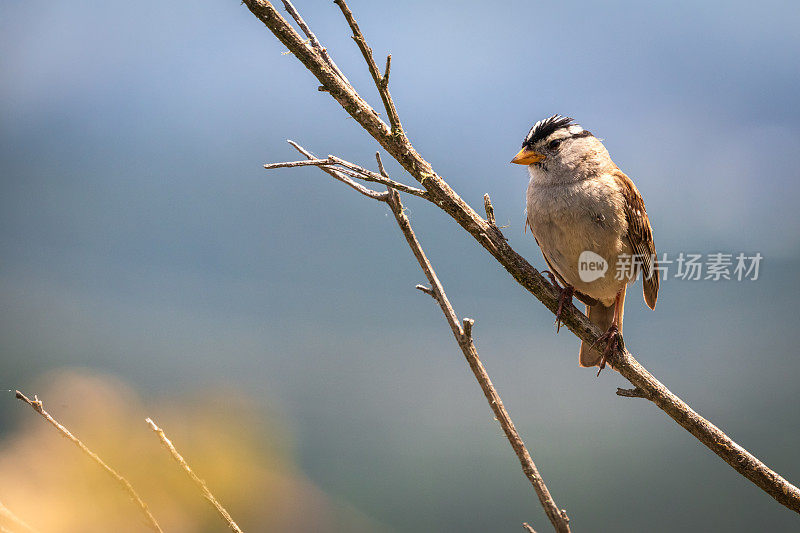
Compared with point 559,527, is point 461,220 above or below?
above

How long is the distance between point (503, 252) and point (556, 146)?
864mm

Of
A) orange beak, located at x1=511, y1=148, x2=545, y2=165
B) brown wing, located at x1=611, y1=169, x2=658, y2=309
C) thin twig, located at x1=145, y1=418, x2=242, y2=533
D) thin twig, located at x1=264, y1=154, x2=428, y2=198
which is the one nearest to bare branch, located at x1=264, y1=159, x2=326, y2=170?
thin twig, located at x1=264, y1=154, x2=428, y2=198

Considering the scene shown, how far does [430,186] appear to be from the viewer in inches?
64.1

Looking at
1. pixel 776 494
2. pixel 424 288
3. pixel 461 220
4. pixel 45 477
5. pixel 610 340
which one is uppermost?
pixel 461 220

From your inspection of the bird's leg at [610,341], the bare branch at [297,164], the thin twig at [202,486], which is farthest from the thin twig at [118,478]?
the bird's leg at [610,341]

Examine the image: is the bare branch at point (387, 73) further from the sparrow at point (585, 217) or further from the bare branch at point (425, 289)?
the sparrow at point (585, 217)

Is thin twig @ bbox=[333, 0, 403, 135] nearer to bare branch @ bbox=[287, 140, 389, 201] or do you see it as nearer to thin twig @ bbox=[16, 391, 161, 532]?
bare branch @ bbox=[287, 140, 389, 201]

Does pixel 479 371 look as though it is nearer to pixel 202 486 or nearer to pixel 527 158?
pixel 202 486

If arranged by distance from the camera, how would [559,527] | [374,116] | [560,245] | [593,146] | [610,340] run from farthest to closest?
[593,146] < [560,245] < [610,340] < [374,116] < [559,527]

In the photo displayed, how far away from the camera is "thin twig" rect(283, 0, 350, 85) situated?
1535 millimetres

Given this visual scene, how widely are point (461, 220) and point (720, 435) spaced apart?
918mm

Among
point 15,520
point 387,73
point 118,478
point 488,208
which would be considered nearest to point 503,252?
point 488,208

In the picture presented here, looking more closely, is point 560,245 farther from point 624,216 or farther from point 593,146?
point 593,146

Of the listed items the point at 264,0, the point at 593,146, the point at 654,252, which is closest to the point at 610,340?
the point at 654,252
